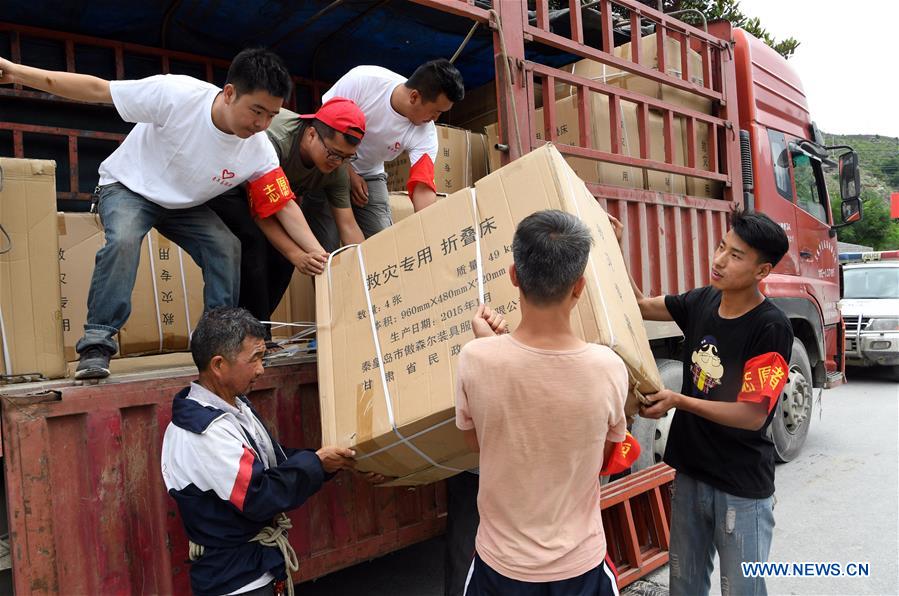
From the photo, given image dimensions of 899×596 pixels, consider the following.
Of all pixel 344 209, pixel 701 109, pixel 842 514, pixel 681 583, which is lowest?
pixel 842 514

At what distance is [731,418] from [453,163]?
2.48 meters

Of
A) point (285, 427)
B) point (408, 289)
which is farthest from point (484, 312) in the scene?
point (285, 427)

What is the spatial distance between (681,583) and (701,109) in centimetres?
304

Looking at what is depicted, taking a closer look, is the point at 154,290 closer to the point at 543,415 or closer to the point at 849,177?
the point at 543,415

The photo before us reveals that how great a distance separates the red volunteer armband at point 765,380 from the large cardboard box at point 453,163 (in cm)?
230

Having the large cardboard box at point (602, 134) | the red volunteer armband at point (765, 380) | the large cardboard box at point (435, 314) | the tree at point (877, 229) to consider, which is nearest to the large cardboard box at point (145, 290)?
the large cardboard box at point (435, 314)

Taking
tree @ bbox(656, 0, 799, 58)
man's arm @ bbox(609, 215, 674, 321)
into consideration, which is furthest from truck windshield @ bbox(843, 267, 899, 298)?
man's arm @ bbox(609, 215, 674, 321)

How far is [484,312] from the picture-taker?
64.7 inches

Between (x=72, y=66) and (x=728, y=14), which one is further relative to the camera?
(x=728, y=14)

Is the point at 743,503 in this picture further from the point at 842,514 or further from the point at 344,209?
the point at 842,514

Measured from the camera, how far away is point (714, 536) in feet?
6.54

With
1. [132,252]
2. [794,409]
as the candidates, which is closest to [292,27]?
[132,252]

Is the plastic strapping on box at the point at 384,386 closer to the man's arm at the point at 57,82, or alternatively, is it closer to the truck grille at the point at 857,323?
the man's arm at the point at 57,82

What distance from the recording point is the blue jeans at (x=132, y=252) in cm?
209
